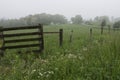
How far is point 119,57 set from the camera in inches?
252

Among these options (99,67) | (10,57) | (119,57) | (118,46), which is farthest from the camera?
(10,57)

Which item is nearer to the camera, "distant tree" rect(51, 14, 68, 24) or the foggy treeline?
the foggy treeline

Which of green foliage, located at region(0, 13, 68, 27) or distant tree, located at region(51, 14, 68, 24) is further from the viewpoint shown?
distant tree, located at region(51, 14, 68, 24)

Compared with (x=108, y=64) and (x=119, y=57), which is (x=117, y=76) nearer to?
(x=108, y=64)

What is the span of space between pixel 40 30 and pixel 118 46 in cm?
544

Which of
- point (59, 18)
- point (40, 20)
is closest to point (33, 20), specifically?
point (40, 20)

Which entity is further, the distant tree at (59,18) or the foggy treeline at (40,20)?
the distant tree at (59,18)

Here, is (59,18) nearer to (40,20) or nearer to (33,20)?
(40,20)

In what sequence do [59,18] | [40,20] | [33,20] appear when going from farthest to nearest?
[59,18] < [40,20] < [33,20]

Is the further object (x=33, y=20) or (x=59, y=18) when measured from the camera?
(x=59, y=18)

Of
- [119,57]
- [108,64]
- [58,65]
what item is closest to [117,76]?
[108,64]

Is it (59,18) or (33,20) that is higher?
(59,18)

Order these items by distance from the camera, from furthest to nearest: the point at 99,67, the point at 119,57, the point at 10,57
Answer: the point at 10,57 < the point at 119,57 < the point at 99,67

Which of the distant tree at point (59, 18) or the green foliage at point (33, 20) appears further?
the distant tree at point (59, 18)
